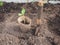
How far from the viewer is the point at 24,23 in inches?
84.8

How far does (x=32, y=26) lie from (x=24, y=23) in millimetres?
112

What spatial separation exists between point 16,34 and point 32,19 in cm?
37

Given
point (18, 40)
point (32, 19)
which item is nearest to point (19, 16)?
point (32, 19)

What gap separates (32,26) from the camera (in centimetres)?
212

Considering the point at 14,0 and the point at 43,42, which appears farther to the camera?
the point at 14,0

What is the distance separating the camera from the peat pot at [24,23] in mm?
2061

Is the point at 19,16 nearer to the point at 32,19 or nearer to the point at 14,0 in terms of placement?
the point at 32,19

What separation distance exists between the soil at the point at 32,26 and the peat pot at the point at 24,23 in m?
0.03

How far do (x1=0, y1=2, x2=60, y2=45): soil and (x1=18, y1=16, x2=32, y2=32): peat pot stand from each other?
0.03 metres

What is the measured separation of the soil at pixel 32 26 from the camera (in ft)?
6.30

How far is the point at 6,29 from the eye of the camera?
6.81 ft

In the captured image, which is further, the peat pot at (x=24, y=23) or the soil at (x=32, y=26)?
the peat pot at (x=24, y=23)

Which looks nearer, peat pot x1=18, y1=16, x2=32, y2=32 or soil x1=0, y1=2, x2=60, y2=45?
soil x1=0, y1=2, x2=60, y2=45

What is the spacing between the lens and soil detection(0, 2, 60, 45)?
192 cm
